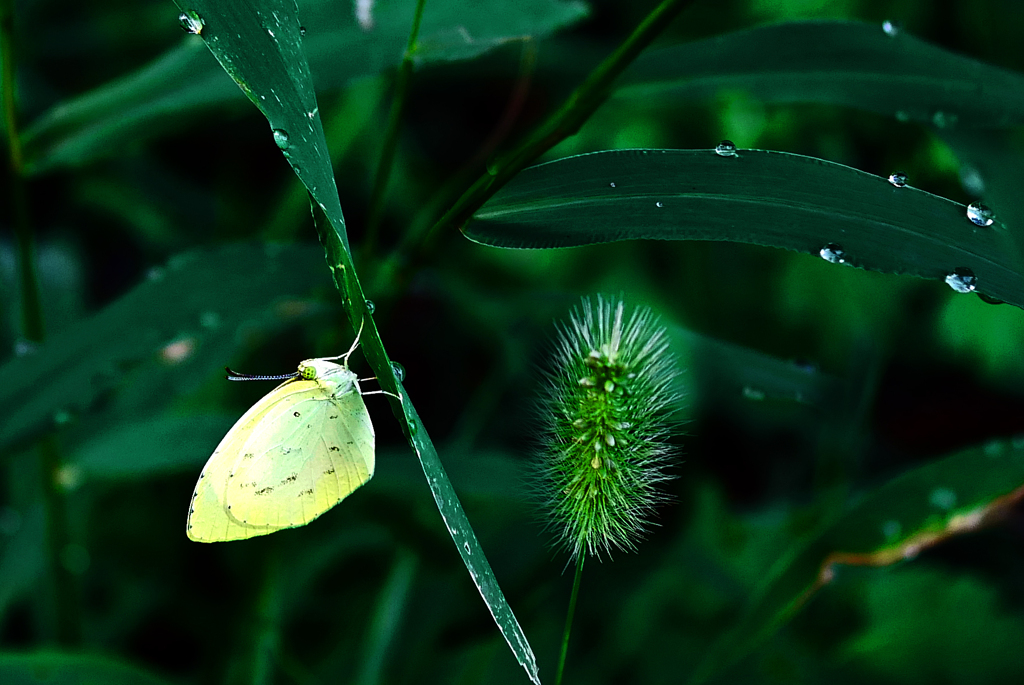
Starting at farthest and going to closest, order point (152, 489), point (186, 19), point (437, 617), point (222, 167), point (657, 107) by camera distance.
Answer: point (222, 167)
point (657, 107)
point (152, 489)
point (437, 617)
point (186, 19)

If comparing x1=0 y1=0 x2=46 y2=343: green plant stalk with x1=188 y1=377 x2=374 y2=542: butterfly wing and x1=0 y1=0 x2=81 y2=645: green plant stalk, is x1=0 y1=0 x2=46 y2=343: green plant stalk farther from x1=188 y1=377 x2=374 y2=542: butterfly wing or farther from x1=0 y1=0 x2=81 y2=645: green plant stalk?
x1=188 y1=377 x2=374 y2=542: butterfly wing

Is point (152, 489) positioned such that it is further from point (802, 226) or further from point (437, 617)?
point (802, 226)

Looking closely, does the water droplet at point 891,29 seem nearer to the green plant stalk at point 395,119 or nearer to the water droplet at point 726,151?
the water droplet at point 726,151

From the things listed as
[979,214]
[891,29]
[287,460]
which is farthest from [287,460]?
[891,29]

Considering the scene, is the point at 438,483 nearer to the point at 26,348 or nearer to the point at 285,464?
the point at 285,464

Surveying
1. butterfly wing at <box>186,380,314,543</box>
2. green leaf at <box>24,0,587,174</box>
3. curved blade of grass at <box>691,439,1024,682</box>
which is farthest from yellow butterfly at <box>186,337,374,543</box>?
curved blade of grass at <box>691,439,1024,682</box>

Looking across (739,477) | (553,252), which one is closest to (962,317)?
(739,477)
